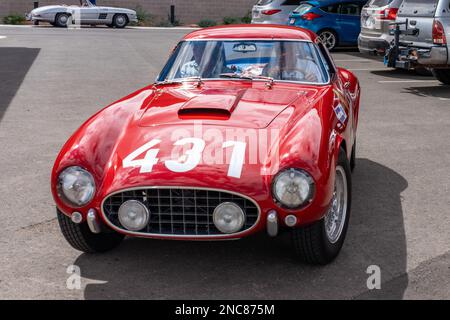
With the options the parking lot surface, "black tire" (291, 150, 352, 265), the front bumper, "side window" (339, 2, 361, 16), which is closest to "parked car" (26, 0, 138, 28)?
"side window" (339, 2, 361, 16)

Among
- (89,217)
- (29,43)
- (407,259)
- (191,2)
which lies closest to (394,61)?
(407,259)

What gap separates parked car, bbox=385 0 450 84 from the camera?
12.0 meters

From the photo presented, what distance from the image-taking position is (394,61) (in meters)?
12.7

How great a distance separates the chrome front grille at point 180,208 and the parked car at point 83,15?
26.5m

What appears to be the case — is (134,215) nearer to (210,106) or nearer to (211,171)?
(211,171)

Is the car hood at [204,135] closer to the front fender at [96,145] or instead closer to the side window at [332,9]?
the front fender at [96,145]

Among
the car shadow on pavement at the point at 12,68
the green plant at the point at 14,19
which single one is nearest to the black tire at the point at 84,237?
the car shadow on pavement at the point at 12,68

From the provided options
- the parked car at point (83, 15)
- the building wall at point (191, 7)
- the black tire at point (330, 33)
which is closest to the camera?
the black tire at point (330, 33)

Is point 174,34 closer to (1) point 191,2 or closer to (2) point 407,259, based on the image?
(1) point 191,2

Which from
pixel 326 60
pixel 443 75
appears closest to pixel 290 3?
pixel 443 75

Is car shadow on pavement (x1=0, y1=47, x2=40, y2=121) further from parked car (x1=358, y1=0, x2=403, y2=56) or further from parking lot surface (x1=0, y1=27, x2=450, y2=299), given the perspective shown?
parked car (x1=358, y1=0, x2=403, y2=56)

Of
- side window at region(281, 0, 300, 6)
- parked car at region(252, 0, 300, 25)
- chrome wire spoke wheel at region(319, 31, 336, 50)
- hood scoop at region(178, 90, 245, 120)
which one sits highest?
hood scoop at region(178, 90, 245, 120)

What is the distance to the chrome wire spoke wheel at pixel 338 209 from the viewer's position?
197 inches
